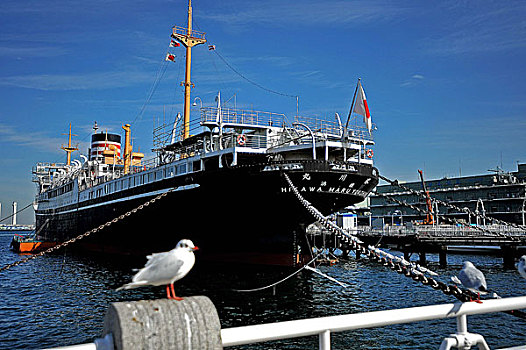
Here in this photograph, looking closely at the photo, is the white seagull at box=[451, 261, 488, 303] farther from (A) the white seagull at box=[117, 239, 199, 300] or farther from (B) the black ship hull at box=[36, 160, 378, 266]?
(B) the black ship hull at box=[36, 160, 378, 266]

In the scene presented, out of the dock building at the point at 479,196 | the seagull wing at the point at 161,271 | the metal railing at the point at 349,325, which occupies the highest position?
the dock building at the point at 479,196

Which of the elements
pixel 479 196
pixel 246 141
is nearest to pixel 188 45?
pixel 246 141

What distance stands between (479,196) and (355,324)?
9086cm


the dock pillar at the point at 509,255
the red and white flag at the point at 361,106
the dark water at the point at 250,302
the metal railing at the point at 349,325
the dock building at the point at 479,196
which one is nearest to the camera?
the metal railing at the point at 349,325

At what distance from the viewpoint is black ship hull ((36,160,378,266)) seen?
24406 mm

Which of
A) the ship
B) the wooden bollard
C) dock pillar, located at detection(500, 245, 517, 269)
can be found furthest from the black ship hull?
the wooden bollard

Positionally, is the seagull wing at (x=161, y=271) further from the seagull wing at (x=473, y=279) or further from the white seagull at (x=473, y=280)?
the seagull wing at (x=473, y=279)

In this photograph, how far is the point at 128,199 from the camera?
36.5 m

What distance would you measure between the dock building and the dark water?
1954 inches

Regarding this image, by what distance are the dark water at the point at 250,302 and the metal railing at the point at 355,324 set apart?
1055 centimetres

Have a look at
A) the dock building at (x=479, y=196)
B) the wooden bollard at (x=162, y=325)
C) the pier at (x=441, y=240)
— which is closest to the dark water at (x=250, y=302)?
the pier at (x=441, y=240)

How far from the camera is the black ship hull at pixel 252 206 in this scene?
2441 centimetres

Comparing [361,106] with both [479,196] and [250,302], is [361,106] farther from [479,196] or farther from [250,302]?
[479,196]

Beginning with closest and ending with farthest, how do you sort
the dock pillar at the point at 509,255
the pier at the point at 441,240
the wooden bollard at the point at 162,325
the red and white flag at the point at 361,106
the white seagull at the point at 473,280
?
the wooden bollard at the point at 162,325 → the white seagull at the point at 473,280 → the red and white flag at the point at 361,106 → the dock pillar at the point at 509,255 → the pier at the point at 441,240
